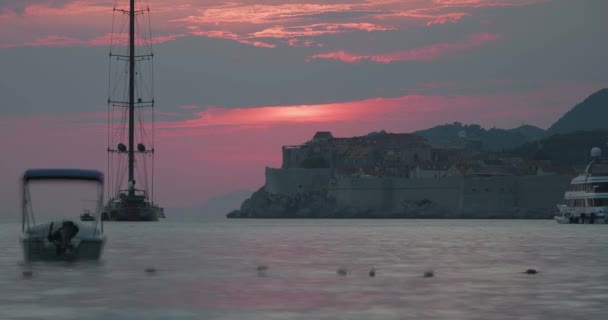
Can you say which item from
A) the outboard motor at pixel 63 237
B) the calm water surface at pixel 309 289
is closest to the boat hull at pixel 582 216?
the calm water surface at pixel 309 289

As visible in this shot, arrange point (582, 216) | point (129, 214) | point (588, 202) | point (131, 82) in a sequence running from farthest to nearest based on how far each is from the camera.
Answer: point (588, 202)
point (582, 216)
point (129, 214)
point (131, 82)

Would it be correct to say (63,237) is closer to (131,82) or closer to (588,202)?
(131,82)

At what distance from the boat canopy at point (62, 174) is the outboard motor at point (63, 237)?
2060 mm

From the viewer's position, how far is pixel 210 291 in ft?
105

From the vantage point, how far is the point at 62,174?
1767 inches

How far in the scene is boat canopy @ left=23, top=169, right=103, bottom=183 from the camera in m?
44.5

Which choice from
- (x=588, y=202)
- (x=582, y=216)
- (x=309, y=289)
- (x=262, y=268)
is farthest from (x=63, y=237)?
(x=588, y=202)

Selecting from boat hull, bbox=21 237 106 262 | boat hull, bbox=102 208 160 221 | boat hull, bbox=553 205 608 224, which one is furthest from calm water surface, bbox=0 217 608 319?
boat hull, bbox=553 205 608 224

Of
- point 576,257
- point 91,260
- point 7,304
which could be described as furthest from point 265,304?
point 576,257

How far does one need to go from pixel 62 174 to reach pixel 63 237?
2.96m

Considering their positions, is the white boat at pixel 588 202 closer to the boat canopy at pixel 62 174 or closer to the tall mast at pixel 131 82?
the tall mast at pixel 131 82

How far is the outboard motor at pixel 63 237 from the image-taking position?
4281 centimetres

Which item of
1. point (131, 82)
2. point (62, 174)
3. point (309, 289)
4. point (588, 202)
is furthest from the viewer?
point (588, 202)

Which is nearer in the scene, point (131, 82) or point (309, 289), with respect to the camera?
point (309, 289)
